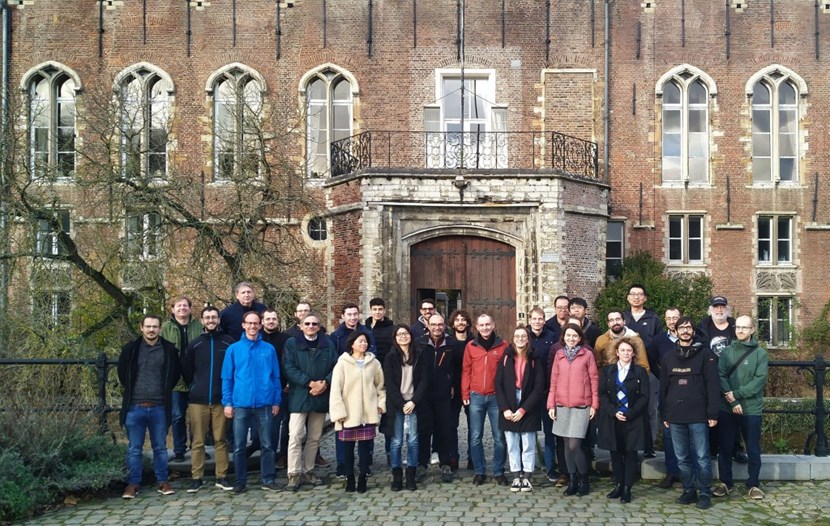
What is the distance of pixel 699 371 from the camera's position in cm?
745

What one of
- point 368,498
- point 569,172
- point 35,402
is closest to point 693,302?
point 569,172

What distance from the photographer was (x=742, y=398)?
24.9ft

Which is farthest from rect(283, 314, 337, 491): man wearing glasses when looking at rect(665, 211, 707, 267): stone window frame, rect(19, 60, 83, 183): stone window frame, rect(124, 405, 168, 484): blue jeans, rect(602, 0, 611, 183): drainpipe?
rect(665, 211, 707, 267): stone window frame

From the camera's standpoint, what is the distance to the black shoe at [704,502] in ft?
23.8

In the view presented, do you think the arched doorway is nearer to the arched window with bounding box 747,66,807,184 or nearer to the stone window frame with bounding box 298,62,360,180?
the stone window frame with bounding box 298,62,360,180

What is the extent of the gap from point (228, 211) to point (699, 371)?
880cm

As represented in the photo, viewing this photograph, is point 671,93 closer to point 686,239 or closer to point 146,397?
point 686,239

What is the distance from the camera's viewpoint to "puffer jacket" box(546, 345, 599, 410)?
7.66m

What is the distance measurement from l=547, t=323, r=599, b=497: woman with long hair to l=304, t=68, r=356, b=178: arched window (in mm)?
12876

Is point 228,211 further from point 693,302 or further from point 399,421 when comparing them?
point 693,302

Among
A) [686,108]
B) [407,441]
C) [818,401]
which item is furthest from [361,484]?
[686,108]

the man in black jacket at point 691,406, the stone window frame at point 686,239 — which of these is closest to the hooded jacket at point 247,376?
the man in black jacket at point 691,406

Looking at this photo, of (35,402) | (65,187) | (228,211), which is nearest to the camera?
(35,402)

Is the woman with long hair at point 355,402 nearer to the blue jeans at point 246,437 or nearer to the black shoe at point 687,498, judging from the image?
the blue jeans at point 246,437
